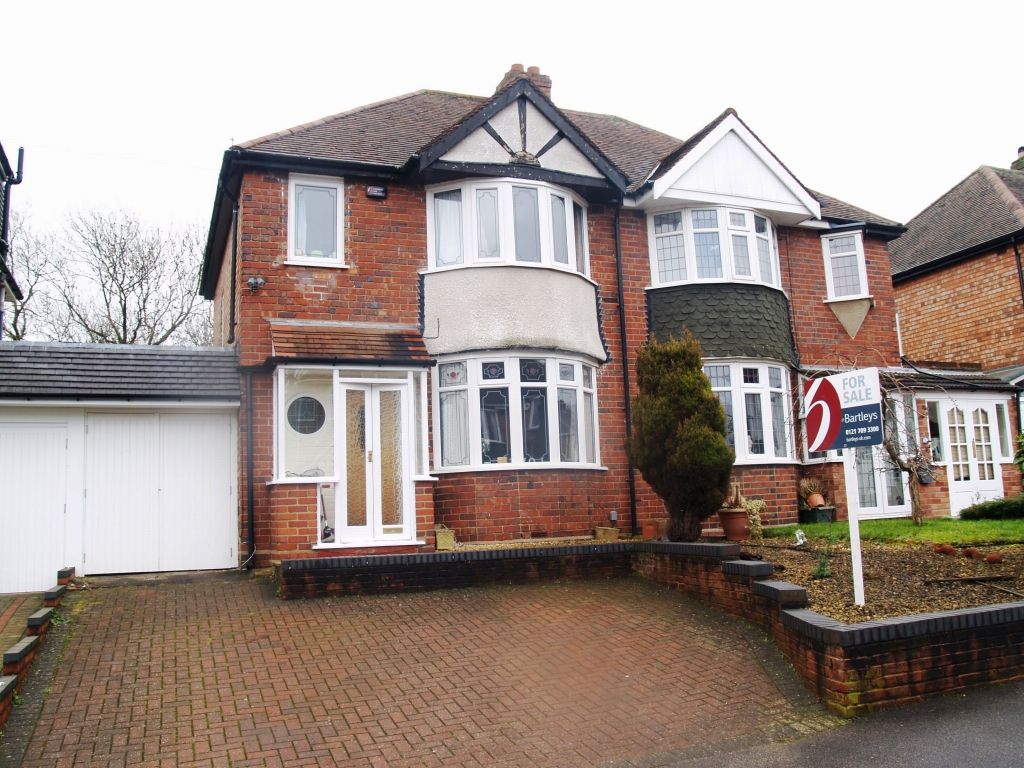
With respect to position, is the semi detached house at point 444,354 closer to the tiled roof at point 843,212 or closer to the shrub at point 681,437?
the tiled roof at point 843,212

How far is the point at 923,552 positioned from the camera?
10750mm

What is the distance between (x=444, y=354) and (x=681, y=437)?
3986 mm

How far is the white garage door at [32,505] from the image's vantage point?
11.2 metres

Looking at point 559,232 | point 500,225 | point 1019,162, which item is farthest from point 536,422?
point 1019,162

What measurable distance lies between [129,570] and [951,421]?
1567cm

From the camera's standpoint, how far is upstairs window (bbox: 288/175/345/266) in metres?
13.1

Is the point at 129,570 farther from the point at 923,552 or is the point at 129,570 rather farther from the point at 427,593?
the point at 923,552

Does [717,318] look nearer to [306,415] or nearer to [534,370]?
[534,370]

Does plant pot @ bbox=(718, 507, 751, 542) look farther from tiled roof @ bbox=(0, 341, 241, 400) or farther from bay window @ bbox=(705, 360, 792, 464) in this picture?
tiled roof @ bbox=(0, 341, 241, 400)

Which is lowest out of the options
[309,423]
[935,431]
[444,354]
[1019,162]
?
[935,431]

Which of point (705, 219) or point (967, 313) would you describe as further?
point (967, 313)

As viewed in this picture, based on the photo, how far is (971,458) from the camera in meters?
17.5

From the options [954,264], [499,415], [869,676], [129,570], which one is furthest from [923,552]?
[954,264]

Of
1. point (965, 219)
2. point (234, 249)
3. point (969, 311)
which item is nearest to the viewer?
point (234, 249)
